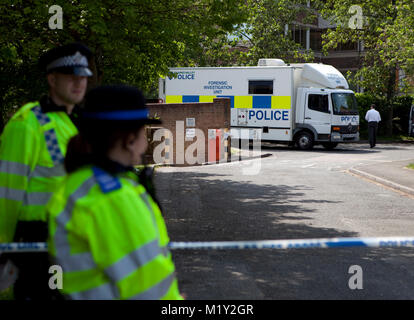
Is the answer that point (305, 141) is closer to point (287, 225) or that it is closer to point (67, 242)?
point (287, 225)

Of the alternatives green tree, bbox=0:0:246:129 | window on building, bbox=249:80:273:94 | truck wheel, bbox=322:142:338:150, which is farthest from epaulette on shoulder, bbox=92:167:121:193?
truck wheel, bbox=322:142:338:150

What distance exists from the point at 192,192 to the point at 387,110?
24.0 metres

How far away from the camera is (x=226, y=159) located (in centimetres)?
2241

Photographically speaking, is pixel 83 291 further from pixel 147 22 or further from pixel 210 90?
pixel 210 90

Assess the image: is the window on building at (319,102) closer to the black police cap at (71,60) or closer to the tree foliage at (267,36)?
the tree foliage at (267,36)

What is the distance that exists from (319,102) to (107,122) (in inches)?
1018

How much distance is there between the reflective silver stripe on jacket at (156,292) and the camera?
197 cm

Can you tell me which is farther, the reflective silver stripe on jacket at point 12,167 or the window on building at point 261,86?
the window on building at point 261,86

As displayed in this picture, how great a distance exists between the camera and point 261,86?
91.8ft

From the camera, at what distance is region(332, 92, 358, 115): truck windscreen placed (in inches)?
1070

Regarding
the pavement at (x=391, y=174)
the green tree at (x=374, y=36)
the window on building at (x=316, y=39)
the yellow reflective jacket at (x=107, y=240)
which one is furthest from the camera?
the window on building at (x=316, y=39)

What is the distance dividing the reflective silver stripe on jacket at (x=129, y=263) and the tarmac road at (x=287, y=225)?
12.9 ft

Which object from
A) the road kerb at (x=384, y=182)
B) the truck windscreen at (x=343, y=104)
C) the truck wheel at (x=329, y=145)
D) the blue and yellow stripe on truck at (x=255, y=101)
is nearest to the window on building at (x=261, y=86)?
the blue and yellow stripe on truck at (x=255, y=101)

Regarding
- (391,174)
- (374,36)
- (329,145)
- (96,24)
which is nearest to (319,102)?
(329,145)
